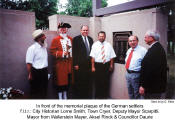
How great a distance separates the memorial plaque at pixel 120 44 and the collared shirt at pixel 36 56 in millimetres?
1330

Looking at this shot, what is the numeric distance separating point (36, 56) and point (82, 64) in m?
0.94

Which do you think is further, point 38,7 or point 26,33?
point 38,7

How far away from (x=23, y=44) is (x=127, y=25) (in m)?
1.81

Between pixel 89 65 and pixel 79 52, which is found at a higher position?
pixel 79 52

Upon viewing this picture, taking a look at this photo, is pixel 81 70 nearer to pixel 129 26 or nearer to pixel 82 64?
pixel 82 64

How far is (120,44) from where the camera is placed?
3.00 meters

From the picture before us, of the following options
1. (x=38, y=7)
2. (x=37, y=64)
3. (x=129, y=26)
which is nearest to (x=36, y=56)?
(x=37, y=64)

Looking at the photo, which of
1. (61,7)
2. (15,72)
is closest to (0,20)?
(15,72)

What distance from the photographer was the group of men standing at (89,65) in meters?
2.13

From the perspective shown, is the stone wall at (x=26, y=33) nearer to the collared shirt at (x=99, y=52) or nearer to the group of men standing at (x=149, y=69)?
the collared shirt at (x=99, y=52)

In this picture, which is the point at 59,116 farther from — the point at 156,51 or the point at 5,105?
the point at 156,51

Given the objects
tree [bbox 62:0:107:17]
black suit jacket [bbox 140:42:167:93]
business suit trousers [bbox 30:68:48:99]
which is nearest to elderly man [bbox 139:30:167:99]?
black suit jacket [bbox 140:42:167:93]

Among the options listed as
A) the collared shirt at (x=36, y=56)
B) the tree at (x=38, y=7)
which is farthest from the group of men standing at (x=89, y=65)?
the tree at (x=38, y=7)

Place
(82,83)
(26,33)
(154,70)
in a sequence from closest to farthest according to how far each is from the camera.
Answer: (154,70), (26,33), (82,83)
